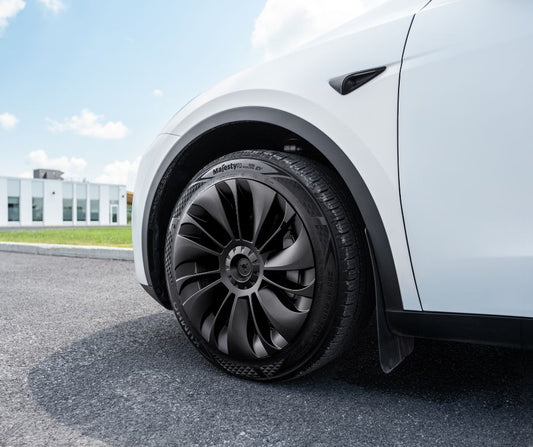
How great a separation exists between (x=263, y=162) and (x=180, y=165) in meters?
0.47

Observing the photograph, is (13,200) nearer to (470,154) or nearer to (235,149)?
(235,149)

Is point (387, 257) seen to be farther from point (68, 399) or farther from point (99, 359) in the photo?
point (99, 359)

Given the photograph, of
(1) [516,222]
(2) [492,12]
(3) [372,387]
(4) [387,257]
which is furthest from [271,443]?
(2) [492,12]

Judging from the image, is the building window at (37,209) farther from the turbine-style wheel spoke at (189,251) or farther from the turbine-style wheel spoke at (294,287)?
the turbine-style wheel spoke at (294,287)

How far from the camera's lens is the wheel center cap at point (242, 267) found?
1.56 metres

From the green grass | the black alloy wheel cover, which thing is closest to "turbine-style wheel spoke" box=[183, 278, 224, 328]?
the black alloy wheel cover

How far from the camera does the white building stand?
40.9 metres

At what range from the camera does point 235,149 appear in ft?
6.48

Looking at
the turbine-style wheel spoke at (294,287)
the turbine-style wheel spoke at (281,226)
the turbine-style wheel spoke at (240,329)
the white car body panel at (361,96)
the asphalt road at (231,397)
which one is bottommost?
the asphalt road at (231,397)

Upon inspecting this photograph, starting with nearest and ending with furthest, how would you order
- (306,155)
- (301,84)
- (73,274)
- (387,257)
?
(387,257) → (301,84) → (306,155) → (73,274)

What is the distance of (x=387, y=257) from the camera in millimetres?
1380

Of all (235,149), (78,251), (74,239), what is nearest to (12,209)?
(74,239)

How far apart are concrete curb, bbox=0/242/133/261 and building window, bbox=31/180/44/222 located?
133 ft

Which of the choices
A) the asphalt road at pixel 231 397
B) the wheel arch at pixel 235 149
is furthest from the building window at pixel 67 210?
the wheel arch at pixel 235 149
